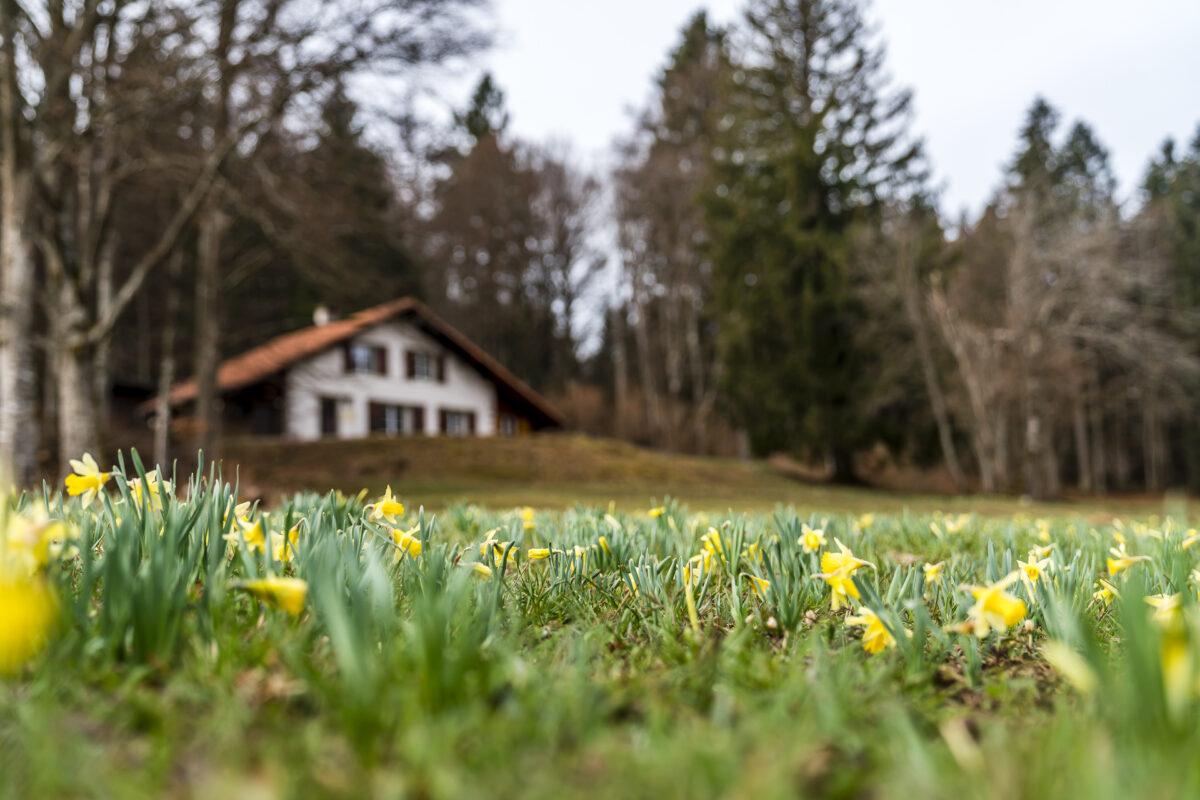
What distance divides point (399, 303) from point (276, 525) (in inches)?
971

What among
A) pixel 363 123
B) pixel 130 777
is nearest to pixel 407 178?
pixel 363 123

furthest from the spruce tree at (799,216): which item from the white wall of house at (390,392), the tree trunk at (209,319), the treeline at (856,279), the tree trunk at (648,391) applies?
the tree trunk at (209,319)

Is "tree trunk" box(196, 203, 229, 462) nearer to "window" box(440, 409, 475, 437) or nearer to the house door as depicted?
the house door

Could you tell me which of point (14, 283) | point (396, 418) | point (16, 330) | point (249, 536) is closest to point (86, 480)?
point (249, 536)

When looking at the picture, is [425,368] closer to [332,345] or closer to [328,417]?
[328,417]

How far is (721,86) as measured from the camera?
995 inches

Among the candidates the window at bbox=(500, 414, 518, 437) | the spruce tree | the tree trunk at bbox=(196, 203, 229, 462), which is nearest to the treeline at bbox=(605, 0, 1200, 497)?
the spruce tree

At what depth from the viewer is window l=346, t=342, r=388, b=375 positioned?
27.7 m

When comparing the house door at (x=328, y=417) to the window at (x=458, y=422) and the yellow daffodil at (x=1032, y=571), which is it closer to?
the window at (x=458, y=422)

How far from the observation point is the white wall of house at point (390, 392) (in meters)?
26.4

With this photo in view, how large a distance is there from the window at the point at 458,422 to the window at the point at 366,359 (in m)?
3.31

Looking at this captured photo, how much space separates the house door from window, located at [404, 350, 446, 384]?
3.35 m

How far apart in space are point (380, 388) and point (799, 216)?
1696cm

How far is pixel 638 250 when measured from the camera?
31.8 m
